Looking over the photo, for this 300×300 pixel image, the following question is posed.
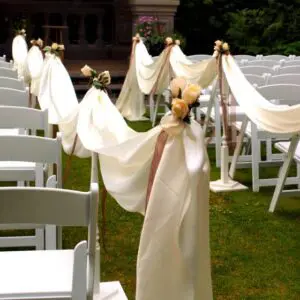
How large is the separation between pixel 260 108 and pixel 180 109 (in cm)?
234

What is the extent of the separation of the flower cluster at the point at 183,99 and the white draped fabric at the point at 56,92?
1596mm

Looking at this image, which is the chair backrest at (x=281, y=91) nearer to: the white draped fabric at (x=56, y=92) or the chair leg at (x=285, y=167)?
the chair leg at (x=285, y=167)

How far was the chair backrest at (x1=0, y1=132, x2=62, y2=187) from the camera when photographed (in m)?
3.22

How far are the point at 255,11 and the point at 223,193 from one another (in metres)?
9.66

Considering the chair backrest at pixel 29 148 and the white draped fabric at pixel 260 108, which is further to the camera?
the white draped fabric at pixel 260 108

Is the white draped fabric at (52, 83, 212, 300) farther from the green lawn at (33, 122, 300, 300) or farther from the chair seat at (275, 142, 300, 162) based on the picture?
the chair seat at (275, 142, 300, 162)

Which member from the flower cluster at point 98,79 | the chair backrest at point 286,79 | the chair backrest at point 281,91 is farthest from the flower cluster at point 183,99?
the chair backrest at point 286,79

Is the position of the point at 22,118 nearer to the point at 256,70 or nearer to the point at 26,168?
the point at 26,168

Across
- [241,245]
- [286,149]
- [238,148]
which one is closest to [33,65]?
[238,148]

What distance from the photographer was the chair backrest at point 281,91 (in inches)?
224

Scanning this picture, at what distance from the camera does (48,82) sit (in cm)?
577

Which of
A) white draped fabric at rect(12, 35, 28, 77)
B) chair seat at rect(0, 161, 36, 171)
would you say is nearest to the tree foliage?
white draped fabric at rect(12, 35, 28, 77)

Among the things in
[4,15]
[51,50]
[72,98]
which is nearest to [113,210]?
[72,98]

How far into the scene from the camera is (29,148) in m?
3.25
